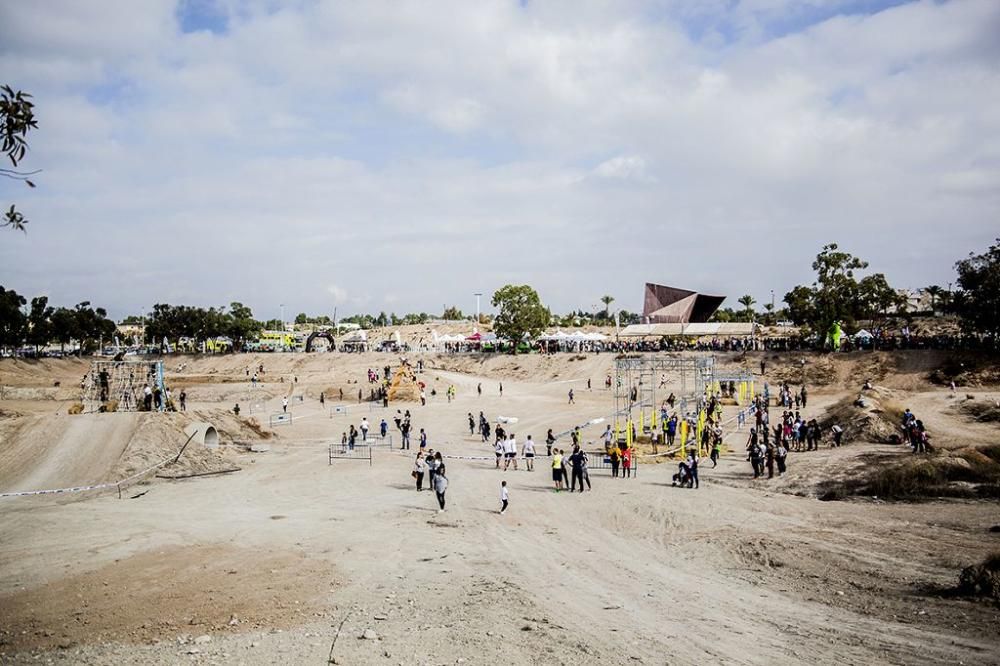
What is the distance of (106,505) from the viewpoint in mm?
21062

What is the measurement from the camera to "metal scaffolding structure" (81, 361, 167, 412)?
3614cm

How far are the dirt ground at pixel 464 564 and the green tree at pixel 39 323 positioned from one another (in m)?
79.1

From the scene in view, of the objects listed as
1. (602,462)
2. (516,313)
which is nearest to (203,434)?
(602,462)

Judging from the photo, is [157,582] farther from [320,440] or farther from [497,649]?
[320,440]

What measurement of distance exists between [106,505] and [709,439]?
22.9 metres

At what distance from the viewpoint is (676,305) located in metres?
74.2

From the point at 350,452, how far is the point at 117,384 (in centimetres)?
1476

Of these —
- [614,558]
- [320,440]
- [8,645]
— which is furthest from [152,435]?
[614,558]

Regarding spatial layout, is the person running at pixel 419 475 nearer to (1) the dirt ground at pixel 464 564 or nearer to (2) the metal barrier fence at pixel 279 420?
(1) the dirt ground at pixel 464 564

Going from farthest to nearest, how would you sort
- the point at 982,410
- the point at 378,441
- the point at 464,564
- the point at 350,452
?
the point at 378,441, the point at 982,410, the point at 350,452, the point at 464,564

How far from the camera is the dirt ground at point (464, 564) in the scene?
35.0ft

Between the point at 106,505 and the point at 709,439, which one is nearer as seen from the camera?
the point at 106,505

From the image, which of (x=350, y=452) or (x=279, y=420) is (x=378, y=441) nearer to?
(x=350, y=452)

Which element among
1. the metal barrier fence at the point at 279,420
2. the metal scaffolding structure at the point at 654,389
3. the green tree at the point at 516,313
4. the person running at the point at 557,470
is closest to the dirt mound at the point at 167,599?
the person running at the point at 557,470
